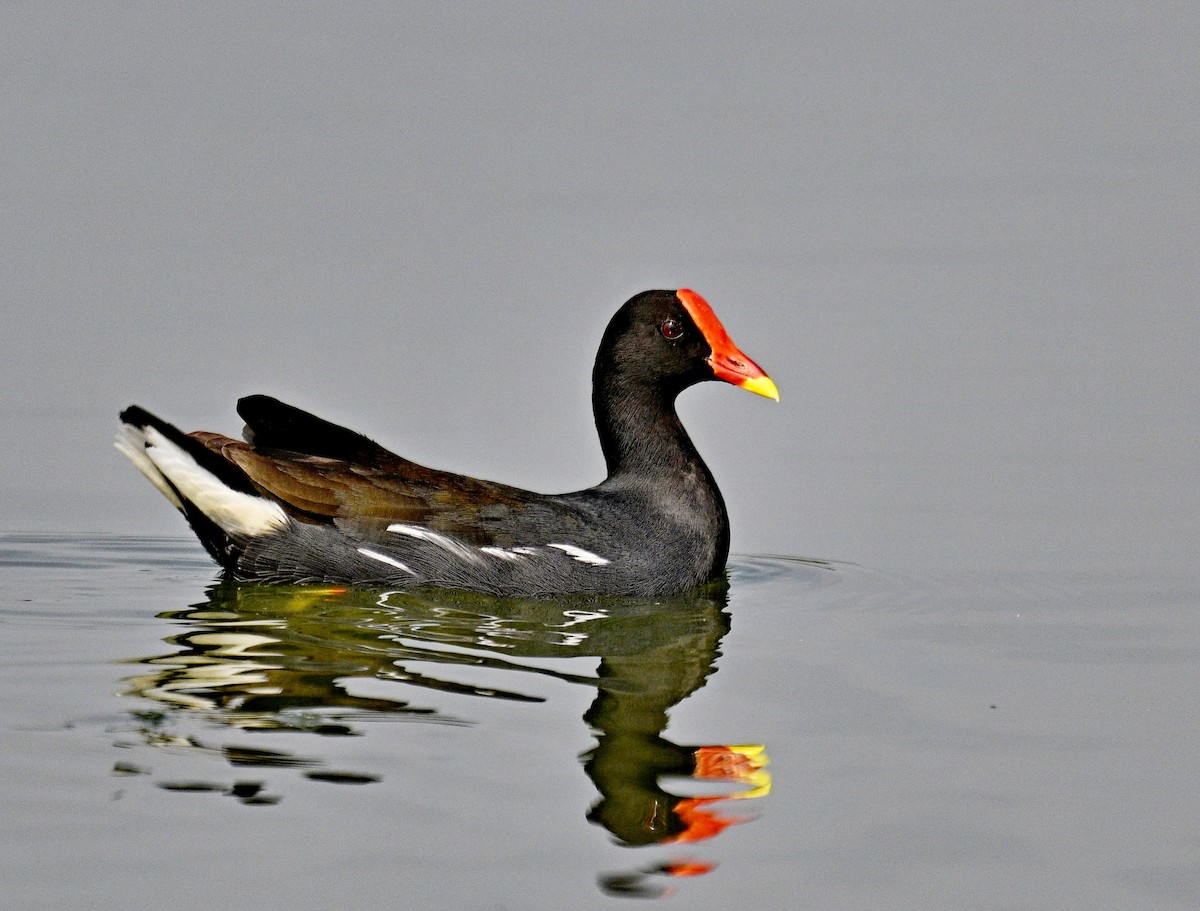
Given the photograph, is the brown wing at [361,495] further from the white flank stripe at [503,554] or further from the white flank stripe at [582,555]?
the white flank stripe at [582,555]

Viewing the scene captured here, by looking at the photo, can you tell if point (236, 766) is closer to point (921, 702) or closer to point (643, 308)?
point (921, 702)

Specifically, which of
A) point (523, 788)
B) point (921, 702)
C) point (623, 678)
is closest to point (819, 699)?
point (921, 702)

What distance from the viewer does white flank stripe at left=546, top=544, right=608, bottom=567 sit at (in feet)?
22.0

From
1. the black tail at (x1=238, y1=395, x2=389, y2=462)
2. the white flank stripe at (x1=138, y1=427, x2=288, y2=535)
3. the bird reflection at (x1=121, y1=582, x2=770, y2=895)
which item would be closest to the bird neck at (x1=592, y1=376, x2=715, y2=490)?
the bird reflection at (x1=121, y1=582, x2=770, y2=895)

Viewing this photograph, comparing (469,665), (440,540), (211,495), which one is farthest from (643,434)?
(469,665)

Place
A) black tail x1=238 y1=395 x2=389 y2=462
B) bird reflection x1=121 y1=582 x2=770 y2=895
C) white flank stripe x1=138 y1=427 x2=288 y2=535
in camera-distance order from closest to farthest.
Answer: bird reflection x1=121 y1=582 x2=770 y2=895, white flank stripe x1=138 y1=427 x2=288 y2=535, black tail x1=238 y1=395 x2=389 y2=462

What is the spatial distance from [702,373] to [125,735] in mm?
3612

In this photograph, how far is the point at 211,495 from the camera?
261 inches

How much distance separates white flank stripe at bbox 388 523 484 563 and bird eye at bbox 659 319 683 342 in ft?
4.66

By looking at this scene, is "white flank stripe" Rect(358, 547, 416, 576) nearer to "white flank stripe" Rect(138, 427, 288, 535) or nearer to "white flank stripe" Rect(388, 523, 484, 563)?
"white flank stripe" Rect(388, 523, 484, 563)

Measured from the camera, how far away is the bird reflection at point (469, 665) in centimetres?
422

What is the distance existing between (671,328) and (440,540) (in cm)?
151

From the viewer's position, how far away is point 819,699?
206 inches

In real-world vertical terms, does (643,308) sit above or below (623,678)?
above
